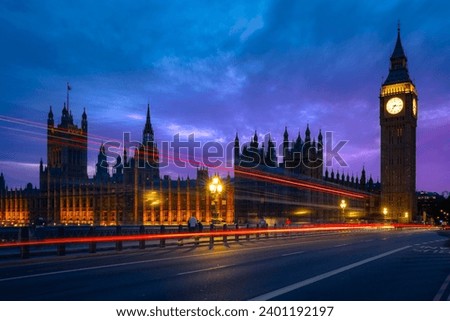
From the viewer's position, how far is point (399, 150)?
112562mm

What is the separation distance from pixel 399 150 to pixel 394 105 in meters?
11.2

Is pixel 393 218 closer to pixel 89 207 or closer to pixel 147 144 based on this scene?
pixel 147 144

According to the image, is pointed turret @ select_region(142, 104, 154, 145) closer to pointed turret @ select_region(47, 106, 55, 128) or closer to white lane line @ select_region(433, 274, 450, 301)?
pointed turret @ select_region(47, 106, 55, 128)

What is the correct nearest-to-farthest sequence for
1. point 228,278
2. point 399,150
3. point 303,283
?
1. point 303,283
2. point 228,278
3. point 399,150

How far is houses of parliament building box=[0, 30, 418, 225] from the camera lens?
78625 millimetres

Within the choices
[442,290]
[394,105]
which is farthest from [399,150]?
[442,290]

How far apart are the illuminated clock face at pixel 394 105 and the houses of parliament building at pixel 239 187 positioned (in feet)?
0.76

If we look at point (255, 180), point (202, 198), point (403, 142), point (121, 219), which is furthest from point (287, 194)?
point (403, 142)

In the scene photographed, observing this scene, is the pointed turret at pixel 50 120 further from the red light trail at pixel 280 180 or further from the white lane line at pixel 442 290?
the white lane line at pixel 442 290

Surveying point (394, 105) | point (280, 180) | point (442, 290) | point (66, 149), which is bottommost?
point (442, 290)

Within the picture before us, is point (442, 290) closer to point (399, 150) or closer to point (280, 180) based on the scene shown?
point (280, 180)

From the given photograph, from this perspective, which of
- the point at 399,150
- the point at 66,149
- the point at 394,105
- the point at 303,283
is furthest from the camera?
the point at 66,149

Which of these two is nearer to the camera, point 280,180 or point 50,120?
point 280,180

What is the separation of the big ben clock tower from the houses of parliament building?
0.22 metres
